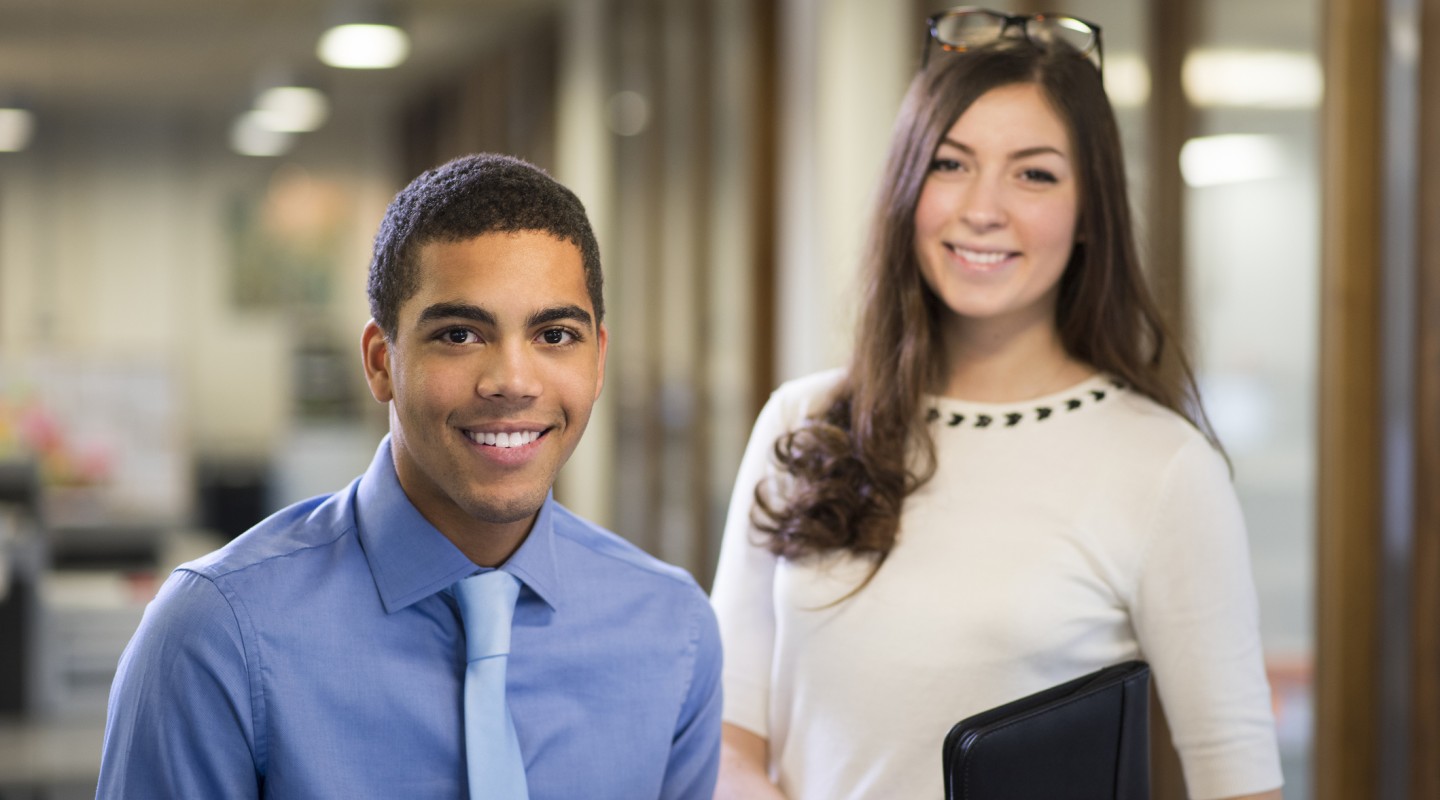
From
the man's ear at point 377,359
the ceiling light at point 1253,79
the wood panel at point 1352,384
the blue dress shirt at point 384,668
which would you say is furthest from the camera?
the ceiling light at point 1253,79

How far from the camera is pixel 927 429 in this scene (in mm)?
1816

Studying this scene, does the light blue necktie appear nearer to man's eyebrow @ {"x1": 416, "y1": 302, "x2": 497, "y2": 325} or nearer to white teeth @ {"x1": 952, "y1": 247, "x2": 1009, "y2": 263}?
man's eyebrow @ {"x1": 416, "y1": 302, "x2": 497, "y2": 325}

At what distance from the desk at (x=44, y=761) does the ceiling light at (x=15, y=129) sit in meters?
1.67

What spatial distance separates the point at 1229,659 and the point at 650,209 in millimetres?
4713

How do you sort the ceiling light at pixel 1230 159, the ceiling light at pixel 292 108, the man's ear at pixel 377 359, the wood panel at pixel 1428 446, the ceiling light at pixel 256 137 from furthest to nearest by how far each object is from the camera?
the ceiling light at pixel 292 108
the ceiling light at pixel 256 137
the ceiling light at pixel 1230 159
the wood panel at pixel 1428 446
the man's ear at pixel 377 359

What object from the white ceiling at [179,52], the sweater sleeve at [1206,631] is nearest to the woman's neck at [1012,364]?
the sweater sleeve at [1206,631]

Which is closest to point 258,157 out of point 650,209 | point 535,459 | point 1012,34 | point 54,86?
point 54,86

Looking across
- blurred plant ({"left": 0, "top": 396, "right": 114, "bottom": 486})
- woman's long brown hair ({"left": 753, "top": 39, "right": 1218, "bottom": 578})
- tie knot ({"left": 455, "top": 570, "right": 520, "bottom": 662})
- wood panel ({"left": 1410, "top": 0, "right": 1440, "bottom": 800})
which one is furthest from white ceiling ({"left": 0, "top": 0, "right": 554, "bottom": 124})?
wood panel ({"left": 1410, "top": 0, "right": 1440, "bottom": 800})

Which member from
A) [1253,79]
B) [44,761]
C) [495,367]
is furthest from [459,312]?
[44,761]

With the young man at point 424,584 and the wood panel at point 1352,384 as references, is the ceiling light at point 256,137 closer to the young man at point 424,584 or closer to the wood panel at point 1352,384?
the wood panel at point 1352,384

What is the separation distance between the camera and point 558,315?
4.21 feet

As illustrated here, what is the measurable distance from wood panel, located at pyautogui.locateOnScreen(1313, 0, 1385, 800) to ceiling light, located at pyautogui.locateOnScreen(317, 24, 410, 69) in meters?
3.67

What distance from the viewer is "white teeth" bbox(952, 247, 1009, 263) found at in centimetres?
173

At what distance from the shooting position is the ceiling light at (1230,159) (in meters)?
2.66
